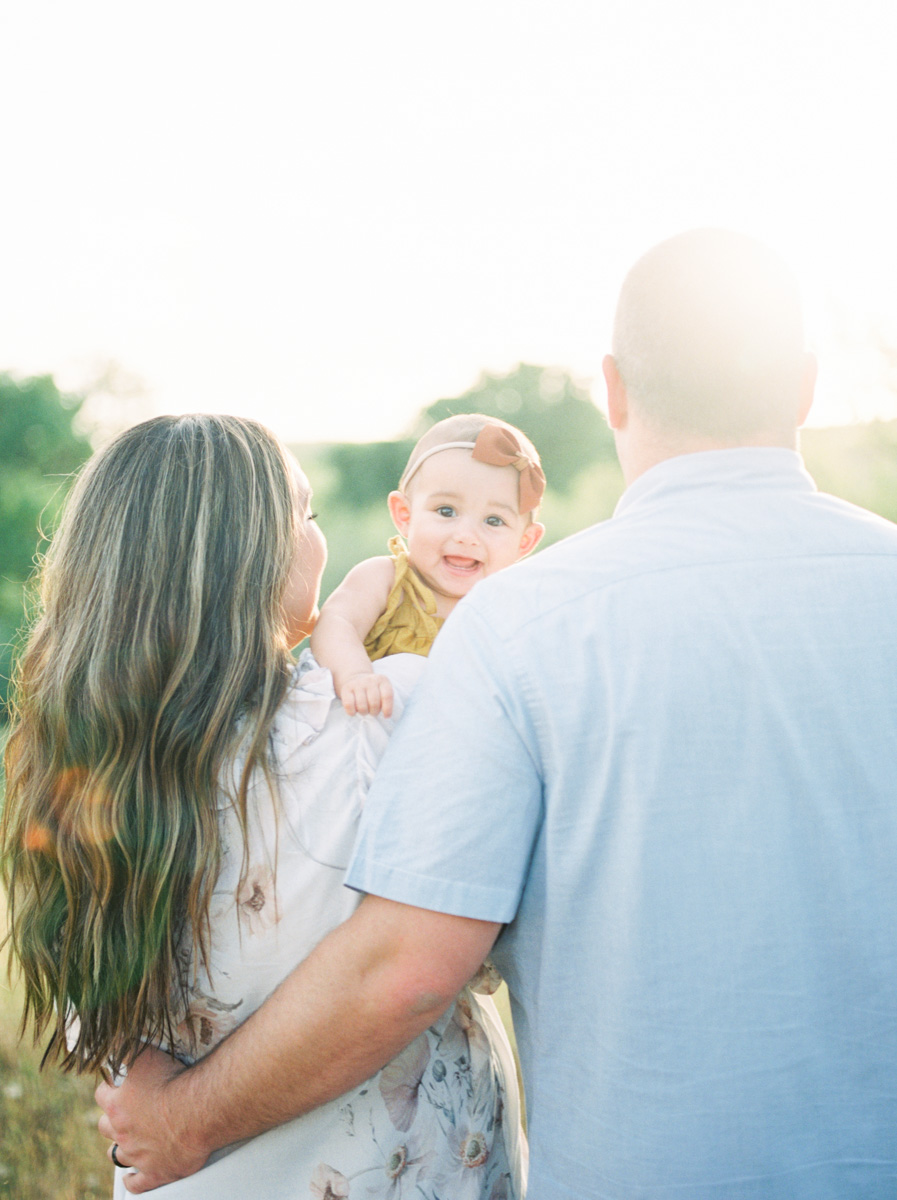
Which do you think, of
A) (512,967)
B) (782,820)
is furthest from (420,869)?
(782,820)

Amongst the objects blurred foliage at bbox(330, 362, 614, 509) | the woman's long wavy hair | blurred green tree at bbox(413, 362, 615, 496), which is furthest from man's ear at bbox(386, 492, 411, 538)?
blurred green tree at bbox(413, 362, 615, 496)

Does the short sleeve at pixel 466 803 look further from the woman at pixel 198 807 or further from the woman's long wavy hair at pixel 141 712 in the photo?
the woman's long wavy hair at pixel 141 712

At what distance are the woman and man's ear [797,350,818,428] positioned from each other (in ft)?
2.65

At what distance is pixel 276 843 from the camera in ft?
4.15

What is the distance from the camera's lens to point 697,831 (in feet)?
3.41

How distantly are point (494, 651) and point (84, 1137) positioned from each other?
117 inches

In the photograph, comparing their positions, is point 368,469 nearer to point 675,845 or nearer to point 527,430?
point 527,430

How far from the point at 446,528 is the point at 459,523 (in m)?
0.04

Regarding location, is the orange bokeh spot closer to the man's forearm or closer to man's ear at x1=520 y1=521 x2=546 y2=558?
the man's forearm

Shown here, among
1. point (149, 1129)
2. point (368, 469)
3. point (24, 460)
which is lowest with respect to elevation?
point (368, 469)

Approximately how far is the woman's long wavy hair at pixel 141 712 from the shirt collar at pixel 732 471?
62cm

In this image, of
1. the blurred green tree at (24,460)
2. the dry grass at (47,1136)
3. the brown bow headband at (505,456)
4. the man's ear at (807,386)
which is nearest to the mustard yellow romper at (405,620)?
the brown bow headband at (505,456)

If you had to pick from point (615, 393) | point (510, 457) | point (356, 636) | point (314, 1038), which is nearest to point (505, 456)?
point (510, 457)

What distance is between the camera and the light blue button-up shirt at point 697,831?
1.04m
